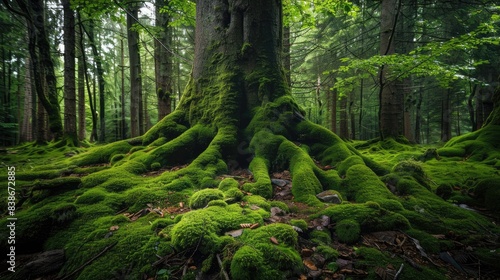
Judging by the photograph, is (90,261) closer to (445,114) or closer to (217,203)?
(217,203)

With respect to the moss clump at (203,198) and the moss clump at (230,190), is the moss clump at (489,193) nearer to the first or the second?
the moss clump at (230,190)

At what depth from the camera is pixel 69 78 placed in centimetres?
943

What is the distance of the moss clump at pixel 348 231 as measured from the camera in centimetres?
250

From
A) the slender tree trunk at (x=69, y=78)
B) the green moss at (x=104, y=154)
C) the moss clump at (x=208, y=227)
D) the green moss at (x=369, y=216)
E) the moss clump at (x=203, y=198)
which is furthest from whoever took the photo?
the slender tree trunk at (x=69, y=78)

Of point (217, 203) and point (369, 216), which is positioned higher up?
point (217, 203)

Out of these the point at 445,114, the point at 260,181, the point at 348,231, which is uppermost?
the point at 445,114

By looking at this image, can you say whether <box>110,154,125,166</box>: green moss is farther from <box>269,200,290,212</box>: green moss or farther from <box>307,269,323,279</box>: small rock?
<box>307,269,323,279</box>: small rock

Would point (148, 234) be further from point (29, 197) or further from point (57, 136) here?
point (57, 136)

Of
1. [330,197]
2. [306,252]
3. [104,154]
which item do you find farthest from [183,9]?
[306,252]

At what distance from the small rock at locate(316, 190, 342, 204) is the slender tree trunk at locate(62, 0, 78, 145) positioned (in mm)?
10317

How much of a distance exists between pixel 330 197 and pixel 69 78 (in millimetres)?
11225

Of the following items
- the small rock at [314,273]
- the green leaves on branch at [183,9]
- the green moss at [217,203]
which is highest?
the green leaves on branch at [183,9]

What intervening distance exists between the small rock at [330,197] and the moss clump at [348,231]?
0.67 meters

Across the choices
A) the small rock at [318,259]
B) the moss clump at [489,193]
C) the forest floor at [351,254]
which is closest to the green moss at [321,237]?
the forest floor at [351,254]
